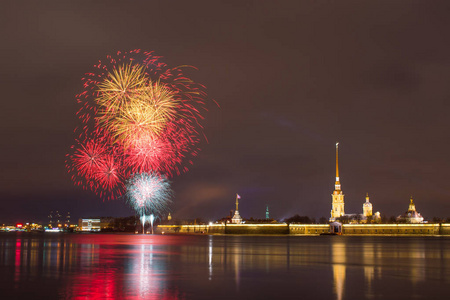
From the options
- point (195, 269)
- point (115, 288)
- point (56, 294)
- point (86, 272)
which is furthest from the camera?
point (195, 269)

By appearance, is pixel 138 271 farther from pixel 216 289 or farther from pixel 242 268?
pixel 216 289

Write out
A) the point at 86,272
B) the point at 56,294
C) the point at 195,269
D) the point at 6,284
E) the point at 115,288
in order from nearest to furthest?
the point at 56,294 < the point at 115,288 < the point at 6,284 < the point at 86,272 < the point at 195,269

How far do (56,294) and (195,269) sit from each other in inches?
418

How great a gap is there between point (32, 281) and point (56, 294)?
4411mm

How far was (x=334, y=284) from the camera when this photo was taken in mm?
20453

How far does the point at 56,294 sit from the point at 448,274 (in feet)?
58.7

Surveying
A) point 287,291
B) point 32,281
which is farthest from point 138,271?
point 287,291

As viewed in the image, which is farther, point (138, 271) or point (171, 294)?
point (138, 271)

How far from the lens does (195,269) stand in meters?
26.7

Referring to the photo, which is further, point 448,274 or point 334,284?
point 448,274

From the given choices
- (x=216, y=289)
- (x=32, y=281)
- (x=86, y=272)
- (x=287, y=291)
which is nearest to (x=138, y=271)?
(x=86, y=272)

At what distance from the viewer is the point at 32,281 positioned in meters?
20.7

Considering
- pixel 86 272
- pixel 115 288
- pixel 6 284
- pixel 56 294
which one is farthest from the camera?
pixel 86 272

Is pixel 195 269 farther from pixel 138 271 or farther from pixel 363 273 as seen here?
pixel 363 273
